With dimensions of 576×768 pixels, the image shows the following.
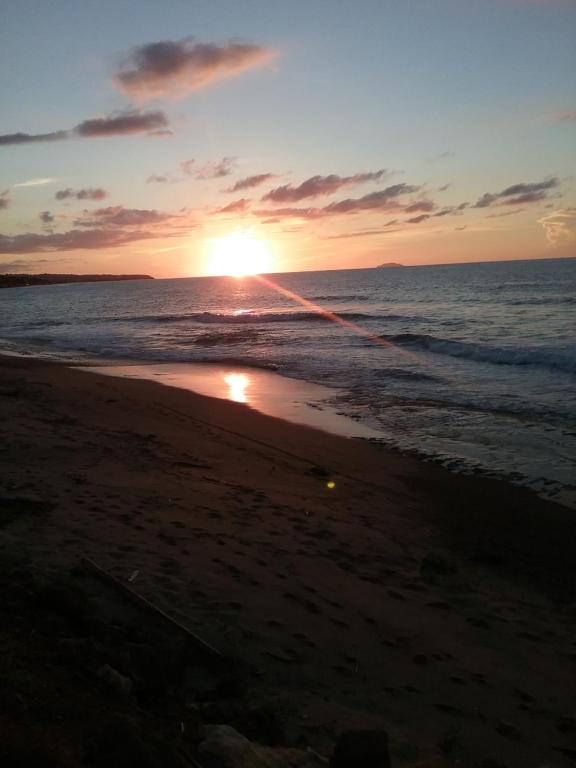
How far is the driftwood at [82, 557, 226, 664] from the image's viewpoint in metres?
3.75

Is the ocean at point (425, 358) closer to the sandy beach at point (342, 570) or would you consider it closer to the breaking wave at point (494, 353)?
the breaking wave at point (494, 353)

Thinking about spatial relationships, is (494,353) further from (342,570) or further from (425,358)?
(342,570)

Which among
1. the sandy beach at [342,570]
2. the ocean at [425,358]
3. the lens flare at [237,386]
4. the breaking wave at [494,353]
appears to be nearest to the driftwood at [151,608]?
the sandy beach at [342,570]

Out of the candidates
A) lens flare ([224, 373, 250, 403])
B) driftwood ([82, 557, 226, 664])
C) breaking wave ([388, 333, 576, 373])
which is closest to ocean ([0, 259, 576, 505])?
breaking wave ([388, 333, 576, 373])

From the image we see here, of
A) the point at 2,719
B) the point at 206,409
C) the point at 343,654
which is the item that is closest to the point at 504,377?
the point at 206,409

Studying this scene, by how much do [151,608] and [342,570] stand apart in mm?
2157

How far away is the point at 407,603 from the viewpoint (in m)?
5.08

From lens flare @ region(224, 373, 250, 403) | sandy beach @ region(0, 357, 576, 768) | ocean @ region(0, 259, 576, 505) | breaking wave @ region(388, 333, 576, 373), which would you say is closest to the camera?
sandy beach @ region(0, 357, 576, 768)

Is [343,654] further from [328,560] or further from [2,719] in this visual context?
[2,719]

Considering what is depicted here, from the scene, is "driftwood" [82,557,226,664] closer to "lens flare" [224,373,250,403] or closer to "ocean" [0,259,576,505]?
"ocean" [0,259,576,505]

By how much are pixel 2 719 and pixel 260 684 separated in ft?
5.61

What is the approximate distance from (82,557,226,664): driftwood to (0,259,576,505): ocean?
6.13 meters

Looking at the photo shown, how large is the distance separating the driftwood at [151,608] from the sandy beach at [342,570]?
0.59 ft

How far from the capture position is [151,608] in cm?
400
